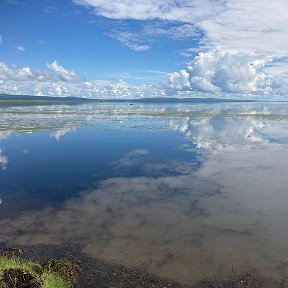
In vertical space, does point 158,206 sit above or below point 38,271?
above

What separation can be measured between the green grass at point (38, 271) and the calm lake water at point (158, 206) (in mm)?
2005

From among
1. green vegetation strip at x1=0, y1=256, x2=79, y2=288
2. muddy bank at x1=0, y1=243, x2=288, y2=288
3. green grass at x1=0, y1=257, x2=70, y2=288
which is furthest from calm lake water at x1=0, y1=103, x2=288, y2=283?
green grass at x1=0, y1=257, x2=70, y2=288

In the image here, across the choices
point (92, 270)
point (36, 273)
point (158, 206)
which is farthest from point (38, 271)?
point (158, 206)

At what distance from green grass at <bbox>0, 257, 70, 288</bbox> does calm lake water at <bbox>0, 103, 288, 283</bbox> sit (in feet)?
6.58

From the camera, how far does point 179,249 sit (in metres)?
12.5

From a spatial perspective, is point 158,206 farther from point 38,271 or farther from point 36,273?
point 36,273

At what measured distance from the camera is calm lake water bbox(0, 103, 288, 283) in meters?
12.1

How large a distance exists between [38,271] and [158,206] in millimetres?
7434

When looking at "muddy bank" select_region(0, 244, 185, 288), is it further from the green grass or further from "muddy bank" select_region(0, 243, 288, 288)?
the green grass

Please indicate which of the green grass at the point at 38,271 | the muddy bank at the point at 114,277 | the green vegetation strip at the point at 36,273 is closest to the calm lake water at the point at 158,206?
the muddy bank at the point at 114,277

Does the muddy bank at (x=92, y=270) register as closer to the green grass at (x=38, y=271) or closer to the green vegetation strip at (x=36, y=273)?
the green vegetation strip at (x=36, y=273)

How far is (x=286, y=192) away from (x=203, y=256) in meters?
8.94

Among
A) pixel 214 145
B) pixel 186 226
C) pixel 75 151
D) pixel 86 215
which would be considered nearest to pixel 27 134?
pixel 75 151

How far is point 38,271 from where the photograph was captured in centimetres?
1052
